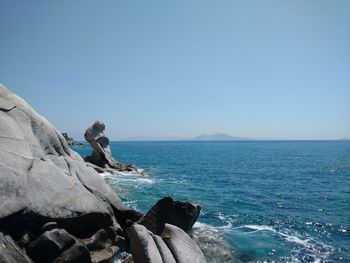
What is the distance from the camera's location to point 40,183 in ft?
52.6

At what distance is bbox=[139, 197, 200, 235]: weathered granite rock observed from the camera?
20.0 meters

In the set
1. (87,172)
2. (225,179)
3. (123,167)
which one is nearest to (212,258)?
(87,172)

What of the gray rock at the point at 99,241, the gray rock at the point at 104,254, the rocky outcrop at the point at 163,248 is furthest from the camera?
the gray rock at the point at 99,241

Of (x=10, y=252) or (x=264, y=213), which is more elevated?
(x=10, y=252)

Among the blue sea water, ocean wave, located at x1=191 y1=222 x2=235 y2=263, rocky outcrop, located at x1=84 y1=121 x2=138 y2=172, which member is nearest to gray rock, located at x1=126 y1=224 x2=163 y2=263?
ocean wave, located at x1=191 y1=222 x2=235 y2=263

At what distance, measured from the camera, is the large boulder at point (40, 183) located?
14.3 meters

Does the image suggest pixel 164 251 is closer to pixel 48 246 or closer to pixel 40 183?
pixel 48 246

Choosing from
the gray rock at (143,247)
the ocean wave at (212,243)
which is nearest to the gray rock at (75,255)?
the gray rock at (143,247)

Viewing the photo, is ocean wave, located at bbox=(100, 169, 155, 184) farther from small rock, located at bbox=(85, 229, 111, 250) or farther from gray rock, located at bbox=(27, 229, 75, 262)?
gray rock, located at bbox=(27, 229, 75, 262)

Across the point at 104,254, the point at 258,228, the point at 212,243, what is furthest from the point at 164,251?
the point at 258,228

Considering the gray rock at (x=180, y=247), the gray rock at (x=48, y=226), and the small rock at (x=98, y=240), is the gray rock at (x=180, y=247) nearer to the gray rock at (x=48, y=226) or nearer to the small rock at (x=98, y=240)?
the small rock at (x=98, y=240)

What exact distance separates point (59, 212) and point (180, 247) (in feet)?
19.8

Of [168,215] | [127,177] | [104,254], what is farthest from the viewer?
[127,177]

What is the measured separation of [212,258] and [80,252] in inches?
332
